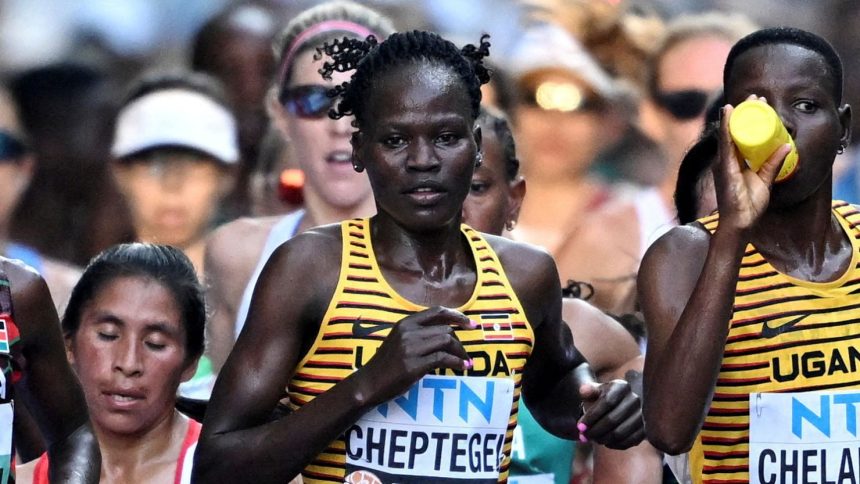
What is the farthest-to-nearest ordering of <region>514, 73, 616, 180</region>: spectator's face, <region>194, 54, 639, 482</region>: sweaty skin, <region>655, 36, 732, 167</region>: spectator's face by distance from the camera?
<region>514, 73, 616, 180</region>: spectator's face → <region>655, 36, 732, 167</region>: spectator's face → <region>194, 54, 639, 482</region>: sweaty skin

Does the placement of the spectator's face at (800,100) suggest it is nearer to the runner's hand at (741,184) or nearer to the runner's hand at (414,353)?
the runner's hand at (741,184)

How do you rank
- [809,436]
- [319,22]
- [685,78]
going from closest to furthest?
[809,436] < [319,22] < [685,78]

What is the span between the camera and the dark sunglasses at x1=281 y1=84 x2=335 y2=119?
6801mm

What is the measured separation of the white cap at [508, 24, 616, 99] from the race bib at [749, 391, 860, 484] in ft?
14.6

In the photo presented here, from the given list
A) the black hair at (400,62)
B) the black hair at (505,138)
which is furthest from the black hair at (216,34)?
the black hair at (400,62)

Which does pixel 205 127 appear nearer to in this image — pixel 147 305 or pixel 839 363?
pixel 147 305

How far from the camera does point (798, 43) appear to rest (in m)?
3.96

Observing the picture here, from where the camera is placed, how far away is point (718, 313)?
12.2 feet

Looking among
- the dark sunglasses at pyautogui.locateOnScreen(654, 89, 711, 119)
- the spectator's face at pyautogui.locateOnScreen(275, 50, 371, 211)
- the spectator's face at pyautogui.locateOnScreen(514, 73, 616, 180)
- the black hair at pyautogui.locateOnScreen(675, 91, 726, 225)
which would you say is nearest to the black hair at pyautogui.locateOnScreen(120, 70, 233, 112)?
the spectator's face at pyautogui.locateOnScreen(275, 50, 371, 211)

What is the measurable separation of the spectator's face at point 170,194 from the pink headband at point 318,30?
0.82 m

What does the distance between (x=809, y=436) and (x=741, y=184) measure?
58 centimetres

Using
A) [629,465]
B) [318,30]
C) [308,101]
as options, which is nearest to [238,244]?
[308,101]

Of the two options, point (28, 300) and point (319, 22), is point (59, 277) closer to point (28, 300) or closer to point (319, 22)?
point (319, 22)

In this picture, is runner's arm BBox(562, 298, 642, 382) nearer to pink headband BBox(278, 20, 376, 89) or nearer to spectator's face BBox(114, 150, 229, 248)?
pink headband BBox(278, 20, 376, 89)
